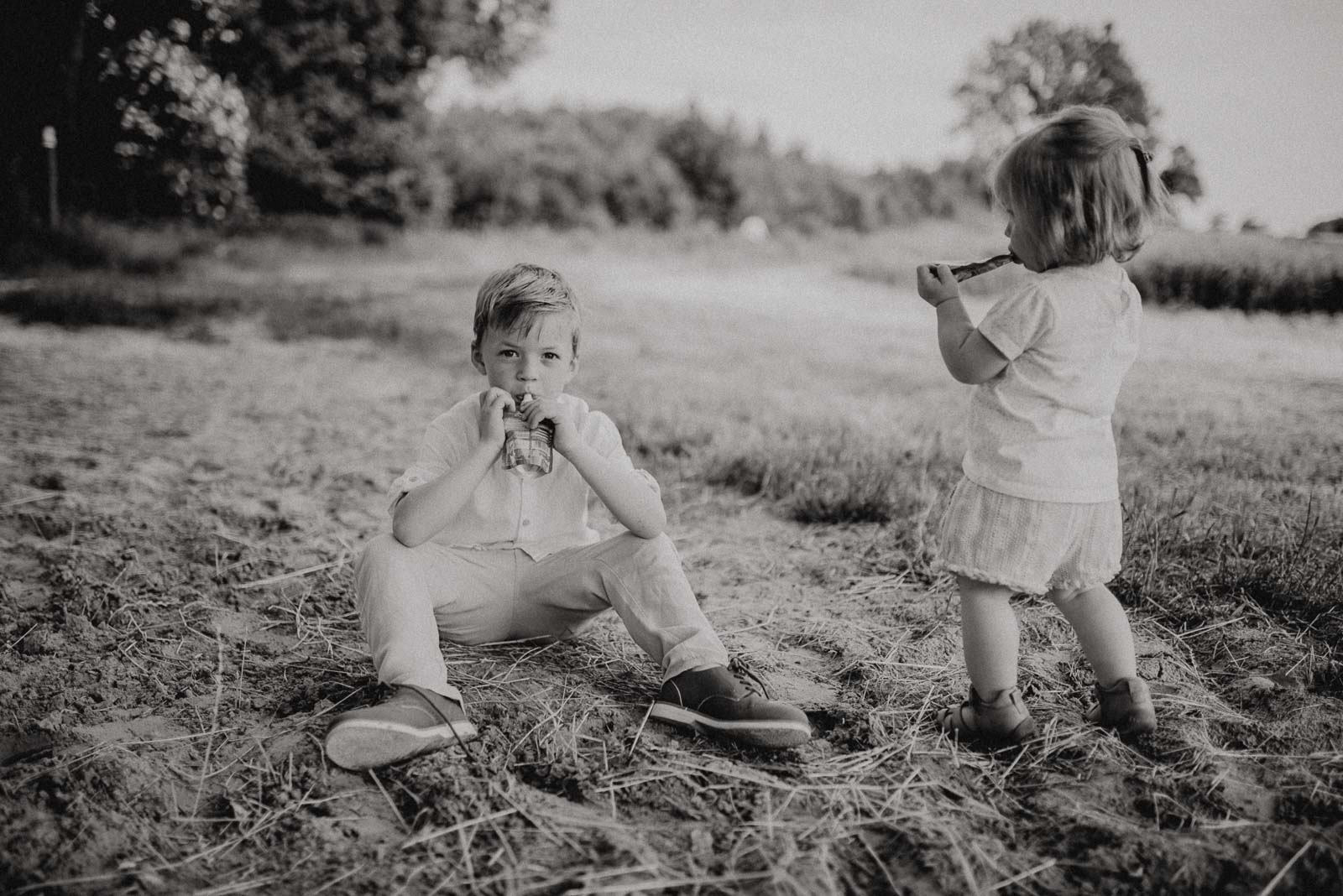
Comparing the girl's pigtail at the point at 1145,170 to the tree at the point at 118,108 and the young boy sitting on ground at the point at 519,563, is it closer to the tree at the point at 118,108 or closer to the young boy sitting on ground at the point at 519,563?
the young boy sitting on ground at the point at 519,563

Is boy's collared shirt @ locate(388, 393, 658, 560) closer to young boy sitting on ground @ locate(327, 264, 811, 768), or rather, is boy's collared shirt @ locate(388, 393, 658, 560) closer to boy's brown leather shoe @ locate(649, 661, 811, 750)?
→ young boy sitting on ground @ locate(327, 264, 811, 768)

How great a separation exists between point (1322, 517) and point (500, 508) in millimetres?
2614

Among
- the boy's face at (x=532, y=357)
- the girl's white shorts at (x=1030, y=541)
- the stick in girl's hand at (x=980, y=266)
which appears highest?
the stick in girl's hand at (x=980, y=266)

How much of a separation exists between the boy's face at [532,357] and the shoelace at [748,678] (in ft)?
2.44

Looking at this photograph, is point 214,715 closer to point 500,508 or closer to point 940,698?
point 500,508

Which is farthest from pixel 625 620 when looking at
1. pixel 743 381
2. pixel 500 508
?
pixel 743 381

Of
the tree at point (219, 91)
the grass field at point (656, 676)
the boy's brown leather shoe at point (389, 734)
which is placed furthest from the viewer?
the tree at point (219, 91)

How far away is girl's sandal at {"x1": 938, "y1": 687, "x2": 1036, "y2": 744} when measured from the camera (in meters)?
1.74

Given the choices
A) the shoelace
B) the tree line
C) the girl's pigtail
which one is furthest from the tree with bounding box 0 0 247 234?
the girl's pigtail

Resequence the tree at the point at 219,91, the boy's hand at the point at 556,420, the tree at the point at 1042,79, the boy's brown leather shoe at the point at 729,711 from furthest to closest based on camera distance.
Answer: the tree at the point at 1042,79, the tree at the point at 219,91, the boy's hand at the point at 556,420, the boy's brown leather shoe at the point at 729,711

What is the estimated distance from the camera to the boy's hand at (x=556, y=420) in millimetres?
1854

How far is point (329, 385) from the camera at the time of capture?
5504 millimetres

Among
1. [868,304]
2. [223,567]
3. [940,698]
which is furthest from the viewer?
[868,304]

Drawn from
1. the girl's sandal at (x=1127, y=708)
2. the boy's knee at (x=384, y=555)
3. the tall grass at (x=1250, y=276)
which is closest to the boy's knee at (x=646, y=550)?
the boy's knee at (x=384, y=555)
